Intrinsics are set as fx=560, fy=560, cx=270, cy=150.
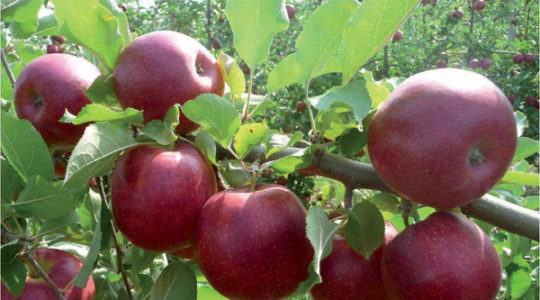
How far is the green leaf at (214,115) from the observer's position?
0.69 metres

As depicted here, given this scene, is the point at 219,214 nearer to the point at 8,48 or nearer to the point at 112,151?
the point at 112,151

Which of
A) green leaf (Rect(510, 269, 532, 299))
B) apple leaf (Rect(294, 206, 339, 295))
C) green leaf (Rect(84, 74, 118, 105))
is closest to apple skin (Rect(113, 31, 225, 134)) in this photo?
green leaf (Rect(84, 74, 118, 105))

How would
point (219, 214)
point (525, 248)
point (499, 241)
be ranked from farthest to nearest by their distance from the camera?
point (499, 241) < point (525, 248) < point (219, 214)

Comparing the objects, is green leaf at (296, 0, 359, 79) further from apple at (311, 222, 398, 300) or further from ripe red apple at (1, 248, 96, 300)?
ripe red apple at (1, 248, 96, 300)

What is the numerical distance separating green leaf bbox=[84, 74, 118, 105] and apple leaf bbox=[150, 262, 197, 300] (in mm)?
259

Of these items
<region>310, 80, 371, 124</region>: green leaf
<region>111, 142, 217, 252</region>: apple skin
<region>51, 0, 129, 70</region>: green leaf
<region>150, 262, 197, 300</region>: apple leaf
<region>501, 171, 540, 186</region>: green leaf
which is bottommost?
<region>150, 262, 197, 300</region>: apple leaf

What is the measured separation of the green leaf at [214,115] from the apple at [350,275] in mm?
231

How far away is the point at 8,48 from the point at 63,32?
548mm

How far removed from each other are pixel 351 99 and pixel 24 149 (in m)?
0.44

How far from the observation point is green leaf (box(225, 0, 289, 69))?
0.77 metres

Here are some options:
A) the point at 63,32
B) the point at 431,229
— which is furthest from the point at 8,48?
the point at 431,229

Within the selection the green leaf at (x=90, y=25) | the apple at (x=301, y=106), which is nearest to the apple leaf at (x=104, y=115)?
the green leaf at (x=90, y=25)

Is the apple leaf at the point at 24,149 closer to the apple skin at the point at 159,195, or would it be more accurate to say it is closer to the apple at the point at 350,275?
the apple skin at the point at 159,195

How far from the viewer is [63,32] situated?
2.49 ft
